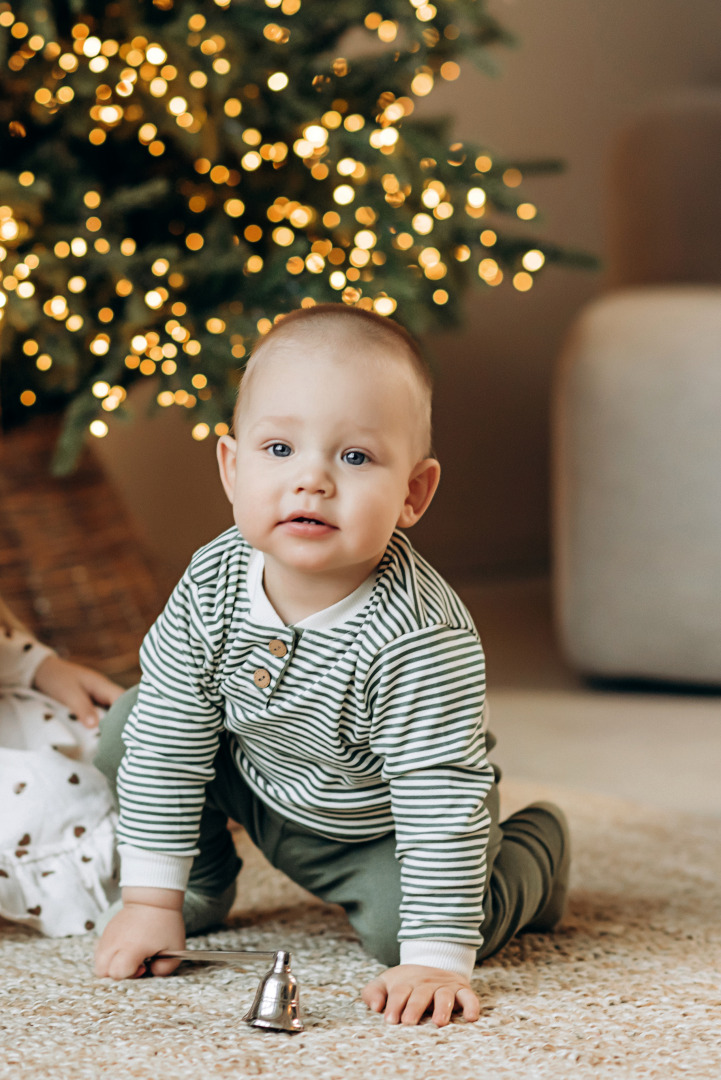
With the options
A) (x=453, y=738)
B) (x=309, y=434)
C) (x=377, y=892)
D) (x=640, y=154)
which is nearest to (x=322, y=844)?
(x=377, y=892)

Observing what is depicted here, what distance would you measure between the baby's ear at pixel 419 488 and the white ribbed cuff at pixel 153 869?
0.28m

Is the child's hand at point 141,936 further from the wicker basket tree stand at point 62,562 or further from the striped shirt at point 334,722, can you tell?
the wicker basket tree stand at point 62,562

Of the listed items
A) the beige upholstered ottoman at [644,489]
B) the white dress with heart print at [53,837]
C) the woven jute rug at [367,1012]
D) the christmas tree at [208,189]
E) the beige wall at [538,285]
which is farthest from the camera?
the beige wall at [538,285]

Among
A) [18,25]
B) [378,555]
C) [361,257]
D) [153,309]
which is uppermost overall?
[18,25]

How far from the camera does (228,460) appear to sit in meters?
0.82

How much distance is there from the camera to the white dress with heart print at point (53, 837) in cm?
91

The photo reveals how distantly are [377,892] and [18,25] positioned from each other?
3.92ft

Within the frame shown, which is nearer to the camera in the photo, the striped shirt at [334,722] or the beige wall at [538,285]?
the striped shirt at [334,722]

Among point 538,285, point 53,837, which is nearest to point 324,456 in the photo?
point 53,837

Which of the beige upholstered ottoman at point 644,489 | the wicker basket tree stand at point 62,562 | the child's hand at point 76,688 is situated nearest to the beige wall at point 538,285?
the beige upholstered ottoman at point 644,489

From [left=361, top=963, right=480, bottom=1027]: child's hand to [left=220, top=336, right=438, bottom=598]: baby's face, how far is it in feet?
0.86

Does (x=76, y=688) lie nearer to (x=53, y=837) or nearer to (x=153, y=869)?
(x=53, y=837)

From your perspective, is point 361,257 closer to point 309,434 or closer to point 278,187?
point 278,187

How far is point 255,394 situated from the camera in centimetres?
76
